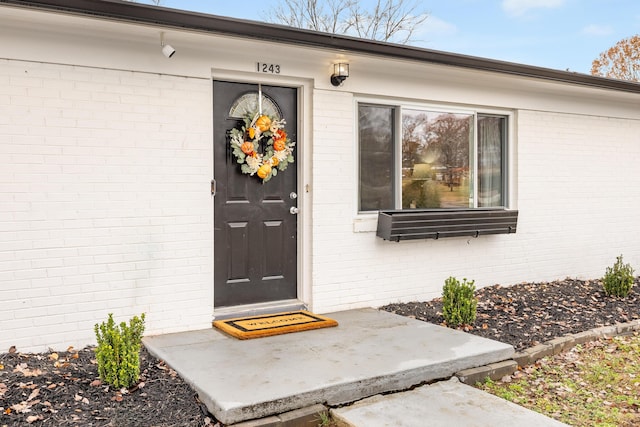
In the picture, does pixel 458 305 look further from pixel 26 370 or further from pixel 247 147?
pixel 26 370

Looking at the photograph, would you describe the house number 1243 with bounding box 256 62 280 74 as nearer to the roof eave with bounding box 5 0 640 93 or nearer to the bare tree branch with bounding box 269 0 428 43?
the roof eave with bounding box 5 0 640 93

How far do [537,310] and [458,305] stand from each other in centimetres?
128

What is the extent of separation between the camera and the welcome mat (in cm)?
455

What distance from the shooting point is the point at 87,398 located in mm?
3326

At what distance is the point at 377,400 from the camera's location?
3494 mm

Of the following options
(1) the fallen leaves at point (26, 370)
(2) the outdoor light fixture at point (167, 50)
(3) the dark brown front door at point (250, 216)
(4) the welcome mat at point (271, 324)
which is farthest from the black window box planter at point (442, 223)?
(1) the fallen leaves at point (26, 370)

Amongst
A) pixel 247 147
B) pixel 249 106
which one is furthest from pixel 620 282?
pixel 249 106

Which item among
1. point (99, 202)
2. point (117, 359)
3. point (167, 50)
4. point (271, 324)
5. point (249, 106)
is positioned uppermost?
point (167, 50)

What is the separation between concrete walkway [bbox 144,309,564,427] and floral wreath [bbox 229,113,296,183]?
5.09ft

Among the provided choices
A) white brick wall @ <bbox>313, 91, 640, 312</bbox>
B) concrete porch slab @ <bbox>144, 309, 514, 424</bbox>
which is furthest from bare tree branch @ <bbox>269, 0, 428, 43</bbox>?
concrete porch slab @ <bbox>144, 309, 514, 424</bbox>

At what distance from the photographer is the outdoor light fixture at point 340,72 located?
5.27 meters

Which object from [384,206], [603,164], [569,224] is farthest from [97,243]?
[603,164]

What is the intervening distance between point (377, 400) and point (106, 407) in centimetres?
165

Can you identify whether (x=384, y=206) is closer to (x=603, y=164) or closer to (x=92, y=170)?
(x=92, y=170)
